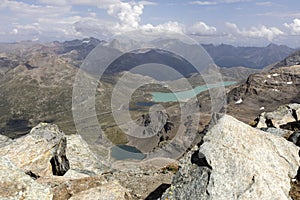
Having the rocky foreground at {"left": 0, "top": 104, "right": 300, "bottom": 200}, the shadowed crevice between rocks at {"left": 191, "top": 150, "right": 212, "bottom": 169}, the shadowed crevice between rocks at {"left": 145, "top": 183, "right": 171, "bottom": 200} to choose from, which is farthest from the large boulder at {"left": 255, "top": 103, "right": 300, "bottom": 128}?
the shadowed crevice between rocks at {"left": 191, "top": 150, "right": 212, "bottom": 169}

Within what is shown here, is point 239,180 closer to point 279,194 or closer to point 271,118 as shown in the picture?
point 279,194

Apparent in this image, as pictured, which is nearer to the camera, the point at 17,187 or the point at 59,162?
the point at 17,187

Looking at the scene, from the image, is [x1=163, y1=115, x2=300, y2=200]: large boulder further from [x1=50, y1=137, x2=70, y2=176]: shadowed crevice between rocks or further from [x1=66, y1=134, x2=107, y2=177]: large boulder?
[x1=66, y1=134, x2=107, y2=177]: large boulder

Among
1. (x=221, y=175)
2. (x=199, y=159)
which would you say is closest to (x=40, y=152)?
(x=199, y=159)

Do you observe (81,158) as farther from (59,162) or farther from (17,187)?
(17,187)

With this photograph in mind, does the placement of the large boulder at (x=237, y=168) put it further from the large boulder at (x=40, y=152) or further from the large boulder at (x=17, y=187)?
the large boulder at (x=40, y=152)

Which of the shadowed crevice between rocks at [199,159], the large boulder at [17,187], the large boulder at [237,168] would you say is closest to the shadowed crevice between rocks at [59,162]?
the large boulder at [17,187]
